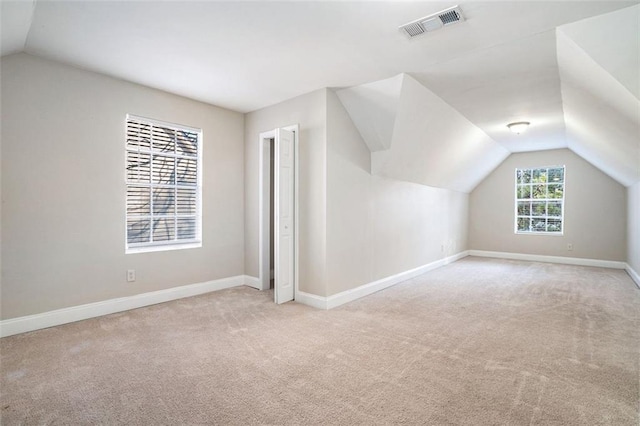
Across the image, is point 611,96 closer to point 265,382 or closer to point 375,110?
point 375,110

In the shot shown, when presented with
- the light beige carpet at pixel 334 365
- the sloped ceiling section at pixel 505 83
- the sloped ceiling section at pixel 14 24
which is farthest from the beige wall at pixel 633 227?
the sloped ceiling section at pixel 14 24

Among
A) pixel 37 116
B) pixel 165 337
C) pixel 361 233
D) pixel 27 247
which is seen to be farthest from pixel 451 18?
pixel 27 247

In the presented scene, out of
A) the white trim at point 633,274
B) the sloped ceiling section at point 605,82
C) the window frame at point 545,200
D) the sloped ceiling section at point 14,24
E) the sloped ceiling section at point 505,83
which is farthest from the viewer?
the window frame at point 545,200

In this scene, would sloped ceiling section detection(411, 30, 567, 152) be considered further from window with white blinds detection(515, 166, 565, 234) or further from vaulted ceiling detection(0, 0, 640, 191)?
window with white blinds detection(515, 166, 565, 234)

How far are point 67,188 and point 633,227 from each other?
8.45m

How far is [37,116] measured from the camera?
3.17m

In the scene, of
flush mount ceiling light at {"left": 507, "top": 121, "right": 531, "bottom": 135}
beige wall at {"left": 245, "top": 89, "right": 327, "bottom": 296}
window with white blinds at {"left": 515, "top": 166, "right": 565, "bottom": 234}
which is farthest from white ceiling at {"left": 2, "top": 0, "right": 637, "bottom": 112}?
window with white blinds at {"left": 515, "top": 166, "right": 565, "bottom": 234}

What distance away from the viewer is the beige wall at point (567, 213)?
6750 millimetres

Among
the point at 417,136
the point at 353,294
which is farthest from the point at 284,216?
the point at 417,136

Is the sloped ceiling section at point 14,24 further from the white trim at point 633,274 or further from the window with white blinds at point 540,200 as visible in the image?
the window with white blinds at point 540,200

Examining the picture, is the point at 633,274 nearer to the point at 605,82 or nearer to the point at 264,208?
the point at 605,82

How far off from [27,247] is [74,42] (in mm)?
1944

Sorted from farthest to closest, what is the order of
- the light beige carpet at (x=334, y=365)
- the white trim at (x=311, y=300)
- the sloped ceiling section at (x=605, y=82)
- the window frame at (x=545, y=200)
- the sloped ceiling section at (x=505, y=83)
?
the window frame at (x=545, y=200) < the white trim at (x=311, y=300) < the sloped ceiling section at (x=505, y=83) < the sloped ceiling section at (x=605, y=82) < the light beige carpet at (x=334, y=365)

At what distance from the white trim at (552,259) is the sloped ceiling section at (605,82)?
2.54m
